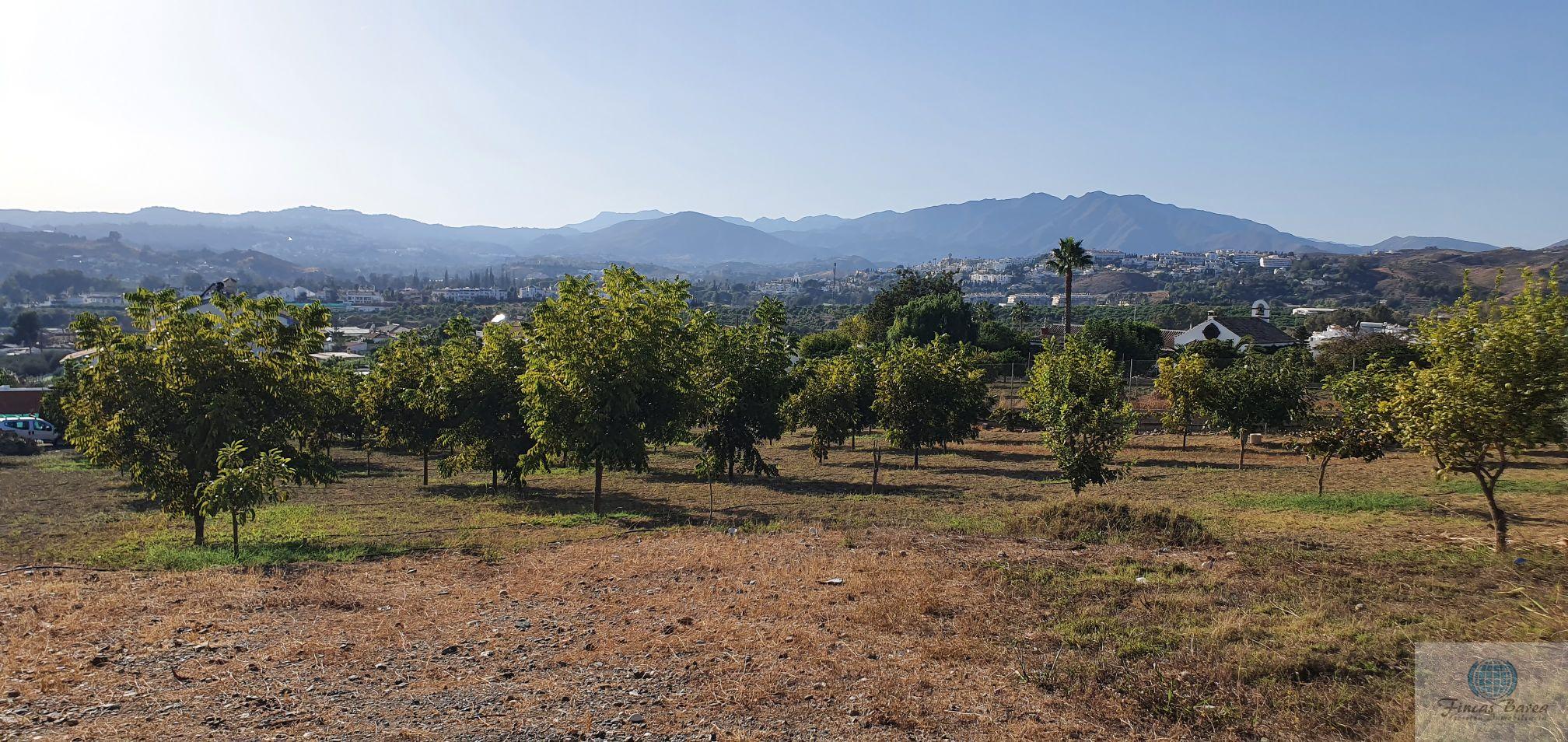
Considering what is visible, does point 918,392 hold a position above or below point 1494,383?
below

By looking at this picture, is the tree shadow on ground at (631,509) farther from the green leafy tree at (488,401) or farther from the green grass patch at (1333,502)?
the green grass patch at (1333,502)

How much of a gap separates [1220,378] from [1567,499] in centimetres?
1286

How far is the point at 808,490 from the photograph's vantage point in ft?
89.5

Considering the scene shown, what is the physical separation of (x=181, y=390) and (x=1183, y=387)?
33.3 metres

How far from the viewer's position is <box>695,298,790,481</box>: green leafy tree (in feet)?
88.9

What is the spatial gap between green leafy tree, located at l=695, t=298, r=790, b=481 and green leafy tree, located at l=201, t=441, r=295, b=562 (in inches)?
489

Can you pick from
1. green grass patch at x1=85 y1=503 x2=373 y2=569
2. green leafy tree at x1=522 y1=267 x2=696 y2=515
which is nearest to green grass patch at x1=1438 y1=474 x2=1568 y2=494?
green leafy tree at x1=522 y1=267 x2=696 y2=515

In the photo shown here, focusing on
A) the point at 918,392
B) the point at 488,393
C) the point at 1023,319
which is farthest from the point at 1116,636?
the point at 1023,319

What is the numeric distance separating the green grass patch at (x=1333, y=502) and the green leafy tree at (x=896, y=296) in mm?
61433

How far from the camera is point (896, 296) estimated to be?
296 feet

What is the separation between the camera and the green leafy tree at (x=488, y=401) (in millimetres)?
25203

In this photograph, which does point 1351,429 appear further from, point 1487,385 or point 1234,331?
point 1234,331

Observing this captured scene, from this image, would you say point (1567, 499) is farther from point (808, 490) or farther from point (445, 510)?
point (445, 510)

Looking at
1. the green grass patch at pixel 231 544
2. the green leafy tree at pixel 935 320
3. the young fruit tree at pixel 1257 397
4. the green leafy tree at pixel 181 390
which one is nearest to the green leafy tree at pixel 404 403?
the green grass patch at pixel 231 544
